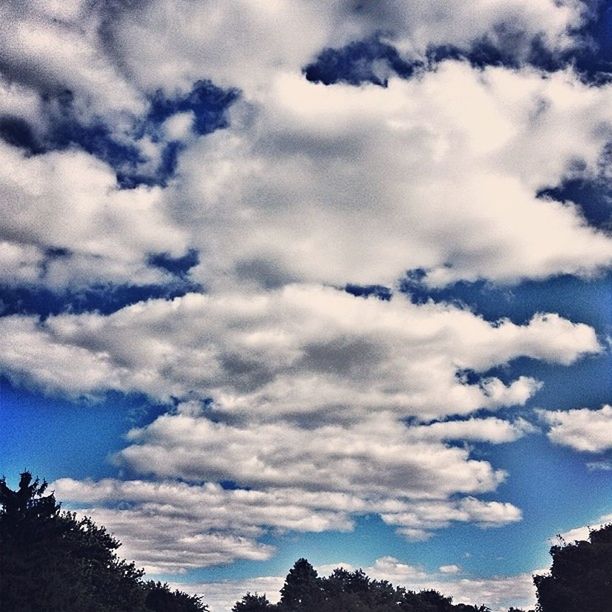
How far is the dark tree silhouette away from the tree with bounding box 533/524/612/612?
166 feet

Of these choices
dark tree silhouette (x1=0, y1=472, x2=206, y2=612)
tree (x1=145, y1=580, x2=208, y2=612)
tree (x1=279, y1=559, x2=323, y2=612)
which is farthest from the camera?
tree (x1=279, y1=559, x2=323, y2=612)

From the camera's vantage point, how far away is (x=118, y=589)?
86.7m

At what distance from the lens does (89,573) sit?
269ft

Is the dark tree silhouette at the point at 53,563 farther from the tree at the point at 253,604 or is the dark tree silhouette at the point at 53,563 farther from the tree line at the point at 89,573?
the tree at the point at 253,604

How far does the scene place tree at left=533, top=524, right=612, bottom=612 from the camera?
83.5 m

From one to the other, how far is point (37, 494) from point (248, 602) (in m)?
97.9

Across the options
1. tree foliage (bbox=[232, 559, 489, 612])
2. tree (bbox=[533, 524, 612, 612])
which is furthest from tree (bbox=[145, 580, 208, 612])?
tree (bbox=[533, 524, 612, 612])

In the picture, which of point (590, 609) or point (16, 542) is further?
point (590, 609)

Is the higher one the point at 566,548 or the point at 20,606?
the point at 566,548

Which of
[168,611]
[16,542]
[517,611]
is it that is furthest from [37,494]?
[517,611]

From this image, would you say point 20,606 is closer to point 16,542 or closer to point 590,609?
point 16,542

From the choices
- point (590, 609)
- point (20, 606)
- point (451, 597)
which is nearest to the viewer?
point (20, 606)

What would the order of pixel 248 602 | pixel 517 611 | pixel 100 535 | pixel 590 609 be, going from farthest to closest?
pixel 248 602, pixel 517 611, pixel 100 535, pixel 590 609

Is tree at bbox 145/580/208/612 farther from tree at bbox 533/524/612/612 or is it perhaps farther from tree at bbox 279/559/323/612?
tree at bbox 533/524/612/612
